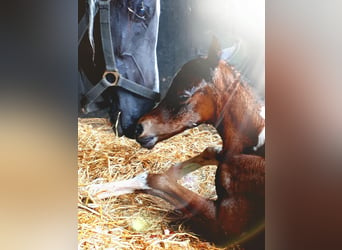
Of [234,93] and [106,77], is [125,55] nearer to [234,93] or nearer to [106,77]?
[106,77]

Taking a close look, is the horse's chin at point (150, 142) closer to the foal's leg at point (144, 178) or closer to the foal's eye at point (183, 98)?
the foal's leg at point (144, 178)

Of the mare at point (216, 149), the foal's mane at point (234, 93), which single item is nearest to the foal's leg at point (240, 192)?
the mare at point (216, 149)

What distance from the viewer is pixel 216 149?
197 cm

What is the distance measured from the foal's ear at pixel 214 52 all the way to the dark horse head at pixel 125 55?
0.32 m

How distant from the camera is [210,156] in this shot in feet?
6.46

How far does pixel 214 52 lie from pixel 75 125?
92 cm

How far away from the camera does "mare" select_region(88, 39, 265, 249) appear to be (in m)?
1.96

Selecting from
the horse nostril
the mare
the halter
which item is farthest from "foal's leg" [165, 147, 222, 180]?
the halter

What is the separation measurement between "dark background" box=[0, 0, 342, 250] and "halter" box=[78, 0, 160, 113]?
A: 3.1 inches

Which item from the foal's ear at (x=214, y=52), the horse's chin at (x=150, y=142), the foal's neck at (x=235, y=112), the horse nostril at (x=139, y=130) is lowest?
the horse's chin at (x=150, y=142)

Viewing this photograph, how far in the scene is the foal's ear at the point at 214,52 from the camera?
1950mm

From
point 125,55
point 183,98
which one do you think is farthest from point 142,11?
point 183,98
